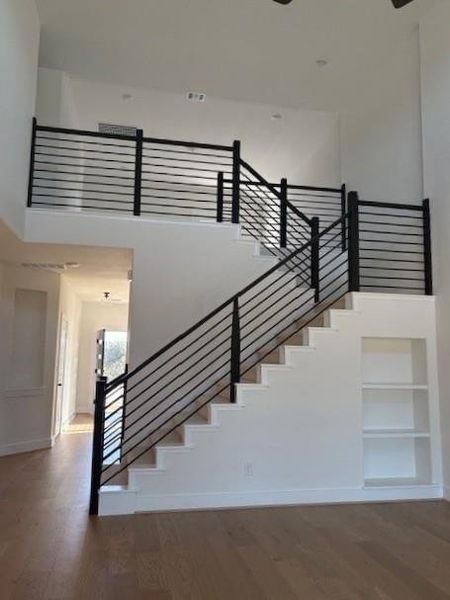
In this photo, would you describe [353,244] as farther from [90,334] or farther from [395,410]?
[90,334]

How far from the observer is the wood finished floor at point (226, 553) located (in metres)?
2.75

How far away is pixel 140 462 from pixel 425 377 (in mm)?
2979

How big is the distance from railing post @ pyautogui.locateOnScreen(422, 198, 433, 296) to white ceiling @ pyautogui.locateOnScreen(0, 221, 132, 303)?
3202 mm

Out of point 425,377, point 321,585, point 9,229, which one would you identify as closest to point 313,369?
point 425,377

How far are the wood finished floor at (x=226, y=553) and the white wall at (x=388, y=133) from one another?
3.53 m

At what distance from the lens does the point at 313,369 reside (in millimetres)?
4527

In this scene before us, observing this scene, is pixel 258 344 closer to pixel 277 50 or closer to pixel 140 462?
pixel 140 462

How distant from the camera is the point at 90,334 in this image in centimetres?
1203

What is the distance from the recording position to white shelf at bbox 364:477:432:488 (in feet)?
15.1

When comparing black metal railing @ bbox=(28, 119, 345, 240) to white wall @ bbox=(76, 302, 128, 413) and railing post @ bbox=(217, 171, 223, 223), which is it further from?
white wall @ bbox=(76, 302, 128, 413)

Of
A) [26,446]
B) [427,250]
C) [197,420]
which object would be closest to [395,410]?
[427,250]

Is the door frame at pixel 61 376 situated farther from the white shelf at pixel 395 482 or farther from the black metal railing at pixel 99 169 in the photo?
the white shelf at pixel 395 482

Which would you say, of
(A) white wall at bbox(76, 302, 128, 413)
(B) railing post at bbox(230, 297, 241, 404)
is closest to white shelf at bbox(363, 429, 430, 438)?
(B) railing post at bbox(230, 297, 241, 404)

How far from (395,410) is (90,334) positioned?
872 cm
